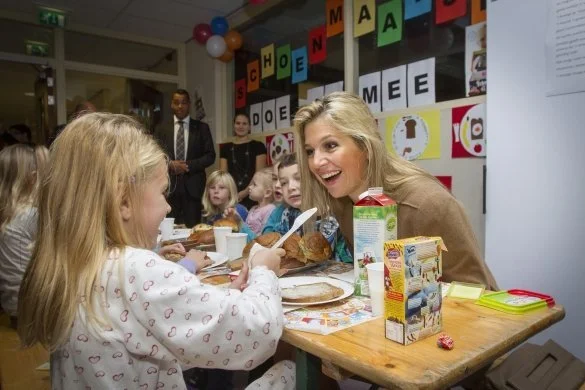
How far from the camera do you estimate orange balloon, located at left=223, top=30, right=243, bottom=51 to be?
522cm

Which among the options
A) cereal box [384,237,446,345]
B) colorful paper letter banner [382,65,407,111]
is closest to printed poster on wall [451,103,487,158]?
colorful paper letter banner [382,65,407,111]

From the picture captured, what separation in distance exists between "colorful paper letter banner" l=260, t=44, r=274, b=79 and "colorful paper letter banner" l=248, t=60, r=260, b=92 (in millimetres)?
140

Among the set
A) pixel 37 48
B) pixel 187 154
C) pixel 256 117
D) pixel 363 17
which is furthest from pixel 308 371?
pixel 37 48

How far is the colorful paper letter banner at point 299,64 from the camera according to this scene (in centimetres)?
442

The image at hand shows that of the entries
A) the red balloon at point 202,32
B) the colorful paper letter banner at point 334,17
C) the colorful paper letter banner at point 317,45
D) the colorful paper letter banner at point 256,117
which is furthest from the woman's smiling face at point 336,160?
the red balloon at point 202,32

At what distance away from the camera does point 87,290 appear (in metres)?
0.87

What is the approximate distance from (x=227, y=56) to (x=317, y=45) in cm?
163

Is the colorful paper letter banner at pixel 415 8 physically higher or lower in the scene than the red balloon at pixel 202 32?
lower

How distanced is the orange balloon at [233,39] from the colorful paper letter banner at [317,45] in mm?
1291

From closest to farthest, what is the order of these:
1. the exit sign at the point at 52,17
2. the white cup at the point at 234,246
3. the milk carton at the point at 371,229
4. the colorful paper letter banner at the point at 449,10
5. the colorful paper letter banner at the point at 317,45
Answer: the milk carton at the point at 371,229 < the white cup at the point at 234,246 < the colorful paper letter banner at the point at 449,10 < the colorful paper letter banner at the point at 317,45 < the exit sign at the point at 52,17

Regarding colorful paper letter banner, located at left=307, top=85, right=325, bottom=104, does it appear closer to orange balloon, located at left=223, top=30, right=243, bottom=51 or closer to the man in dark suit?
the man in dark suit

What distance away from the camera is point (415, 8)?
10.8 feet

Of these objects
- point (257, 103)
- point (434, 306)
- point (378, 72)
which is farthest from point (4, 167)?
point (257, 103)

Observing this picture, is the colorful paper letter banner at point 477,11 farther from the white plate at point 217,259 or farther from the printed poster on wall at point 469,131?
the white plate at point 217,259
